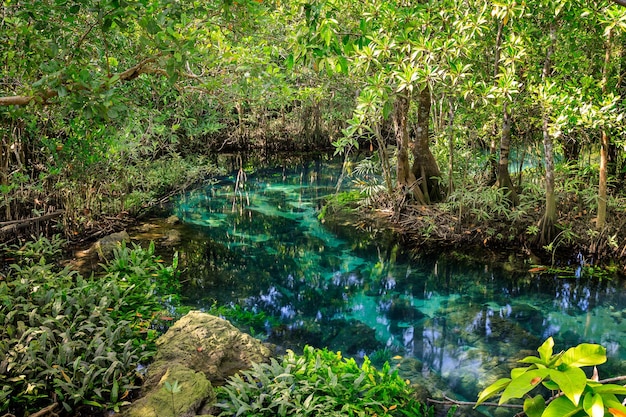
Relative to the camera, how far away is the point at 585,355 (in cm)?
107

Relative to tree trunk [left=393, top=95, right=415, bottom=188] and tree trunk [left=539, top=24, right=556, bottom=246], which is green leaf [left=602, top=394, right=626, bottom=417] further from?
tree trunk [left=393, top=95, right=415, bottom=188]

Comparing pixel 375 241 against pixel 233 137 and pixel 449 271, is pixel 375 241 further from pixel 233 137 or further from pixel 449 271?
pixel 233 137

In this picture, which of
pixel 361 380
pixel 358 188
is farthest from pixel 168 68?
pixel 358 188

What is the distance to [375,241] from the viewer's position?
866 cm

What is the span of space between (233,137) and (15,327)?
14.1 m

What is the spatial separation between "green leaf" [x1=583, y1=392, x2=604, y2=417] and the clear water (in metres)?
3.74

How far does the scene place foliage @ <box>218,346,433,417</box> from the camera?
3297mm

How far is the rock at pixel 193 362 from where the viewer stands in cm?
317

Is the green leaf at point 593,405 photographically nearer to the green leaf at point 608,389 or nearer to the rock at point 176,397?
the green leaf at point 608,389

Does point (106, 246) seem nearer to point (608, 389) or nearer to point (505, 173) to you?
point (505, 173)

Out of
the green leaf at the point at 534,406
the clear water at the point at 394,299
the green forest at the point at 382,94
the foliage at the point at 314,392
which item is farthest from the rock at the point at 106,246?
the green leaf at the point at 534,406

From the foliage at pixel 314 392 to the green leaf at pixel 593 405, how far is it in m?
2.53

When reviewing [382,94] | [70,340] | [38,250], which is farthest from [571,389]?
[38,250]

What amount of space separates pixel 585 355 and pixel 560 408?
16 cm
